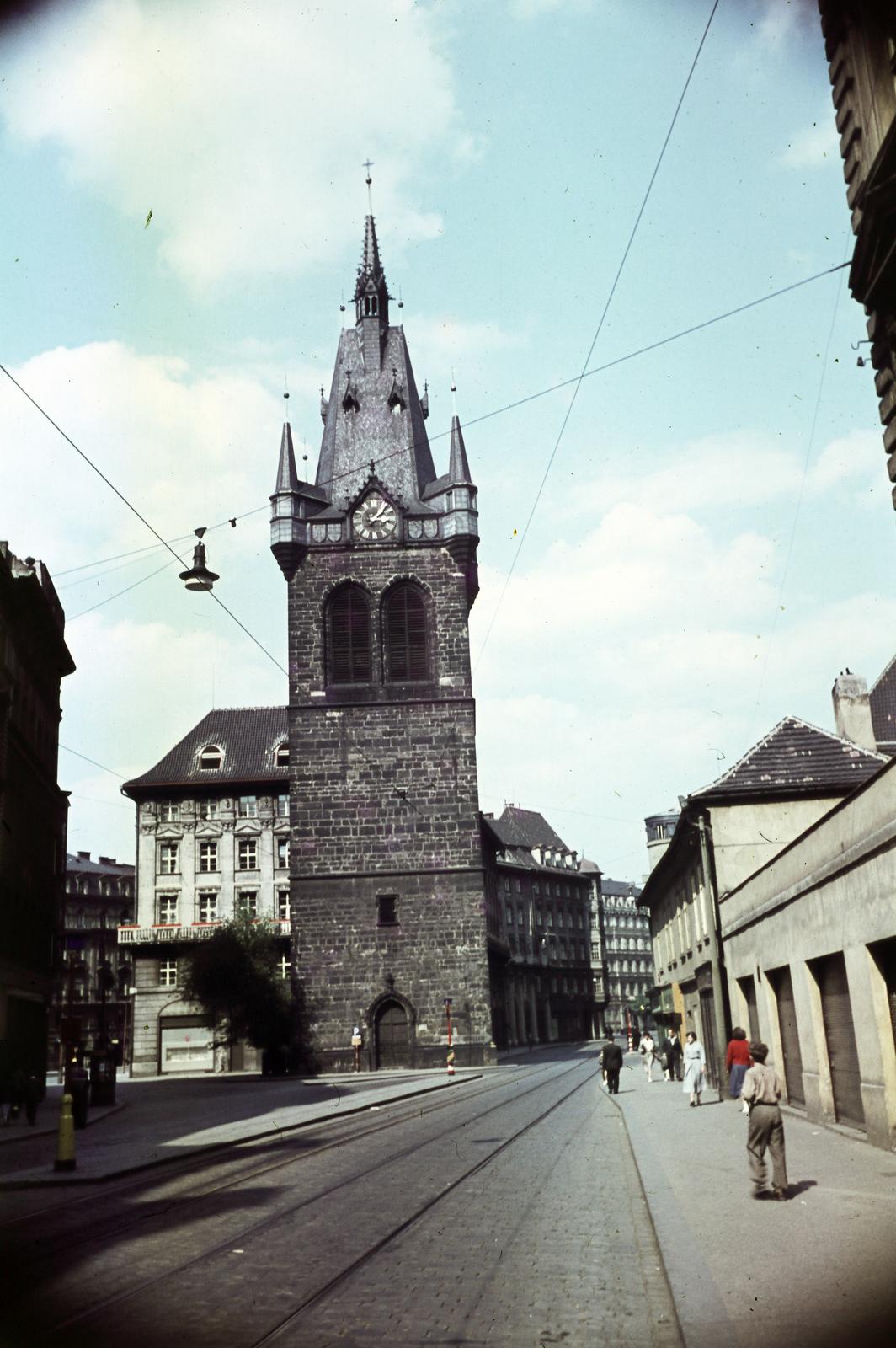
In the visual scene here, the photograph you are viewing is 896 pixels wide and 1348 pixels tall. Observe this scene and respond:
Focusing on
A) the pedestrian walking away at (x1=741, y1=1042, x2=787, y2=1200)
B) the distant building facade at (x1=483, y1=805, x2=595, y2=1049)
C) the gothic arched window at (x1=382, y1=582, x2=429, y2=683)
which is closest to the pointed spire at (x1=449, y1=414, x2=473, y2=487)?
the gothic arched window at (x1=382, y1=582, x2=429, y2=683)

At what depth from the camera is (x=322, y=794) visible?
51.4 m

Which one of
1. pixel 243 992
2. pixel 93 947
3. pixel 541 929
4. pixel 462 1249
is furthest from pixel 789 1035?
pixel 541 929

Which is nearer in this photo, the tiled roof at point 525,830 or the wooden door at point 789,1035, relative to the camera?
the wooden door at point 789,1035

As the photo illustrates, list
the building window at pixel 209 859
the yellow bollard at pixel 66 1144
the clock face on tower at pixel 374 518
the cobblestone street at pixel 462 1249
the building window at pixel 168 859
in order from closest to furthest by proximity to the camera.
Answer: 1. the cobblestone street at pixel 462 1249
2. the yellow bollard at pixel 66 1144
3. the clock face on tower at pixel 374 518
4. the building window at pixel 168 859
5. the building window at pixel 209 859

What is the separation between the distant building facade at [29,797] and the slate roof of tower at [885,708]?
26359 mm

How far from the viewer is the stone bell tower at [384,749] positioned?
164 ft

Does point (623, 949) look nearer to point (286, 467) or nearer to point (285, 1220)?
point (286, 467)

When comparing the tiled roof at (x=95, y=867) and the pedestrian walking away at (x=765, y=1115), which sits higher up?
the tiled roof at (x=95, y=867)

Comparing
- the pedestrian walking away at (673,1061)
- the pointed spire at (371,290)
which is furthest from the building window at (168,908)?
the pedestrian walking away at (673,1061)

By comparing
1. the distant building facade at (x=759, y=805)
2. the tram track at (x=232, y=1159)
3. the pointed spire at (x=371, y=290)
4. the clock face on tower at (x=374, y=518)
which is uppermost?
the pointed spire at (x=371, y=290)

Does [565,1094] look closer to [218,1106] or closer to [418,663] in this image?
[218,1106]

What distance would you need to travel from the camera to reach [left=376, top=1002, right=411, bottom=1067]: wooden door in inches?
1960

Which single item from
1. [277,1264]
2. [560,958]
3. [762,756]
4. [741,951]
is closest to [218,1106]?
[741,951]

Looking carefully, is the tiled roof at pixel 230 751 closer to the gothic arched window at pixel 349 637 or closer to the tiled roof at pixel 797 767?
the gothic arched window at pixel 349 637
